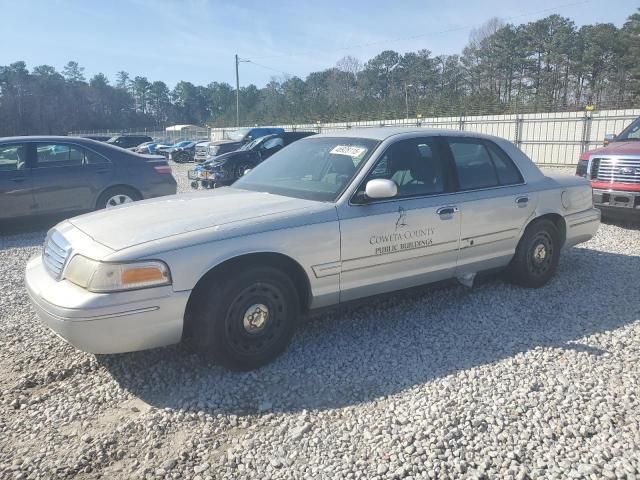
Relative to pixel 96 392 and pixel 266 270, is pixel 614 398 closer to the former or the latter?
pixel 266 270

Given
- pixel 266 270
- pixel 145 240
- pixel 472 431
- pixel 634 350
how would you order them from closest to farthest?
pixel 472 431 → pixel 145 240 → pixel 266 270 → pixel 634 350

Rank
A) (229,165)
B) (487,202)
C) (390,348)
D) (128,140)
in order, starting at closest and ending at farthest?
(390,348) → (487,202) → (229,165) → (128,140)

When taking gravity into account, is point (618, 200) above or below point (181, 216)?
below

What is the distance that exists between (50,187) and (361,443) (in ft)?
22.3

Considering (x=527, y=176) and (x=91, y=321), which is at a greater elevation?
(x=527, y=176)

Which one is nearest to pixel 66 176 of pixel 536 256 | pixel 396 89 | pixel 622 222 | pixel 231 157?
pixel 536 256

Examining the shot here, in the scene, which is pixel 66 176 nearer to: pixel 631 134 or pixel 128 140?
pixel 631 134

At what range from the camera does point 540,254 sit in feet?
16.1

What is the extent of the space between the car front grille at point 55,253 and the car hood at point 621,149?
7478 millimetres

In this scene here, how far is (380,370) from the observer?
3.36 metres

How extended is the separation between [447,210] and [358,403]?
6.00ft

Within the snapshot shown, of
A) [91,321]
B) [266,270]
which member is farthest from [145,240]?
[266,270]

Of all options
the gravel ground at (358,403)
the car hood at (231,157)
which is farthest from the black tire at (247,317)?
the car hood at (231,157)

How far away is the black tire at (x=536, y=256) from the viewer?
15.6 ft
